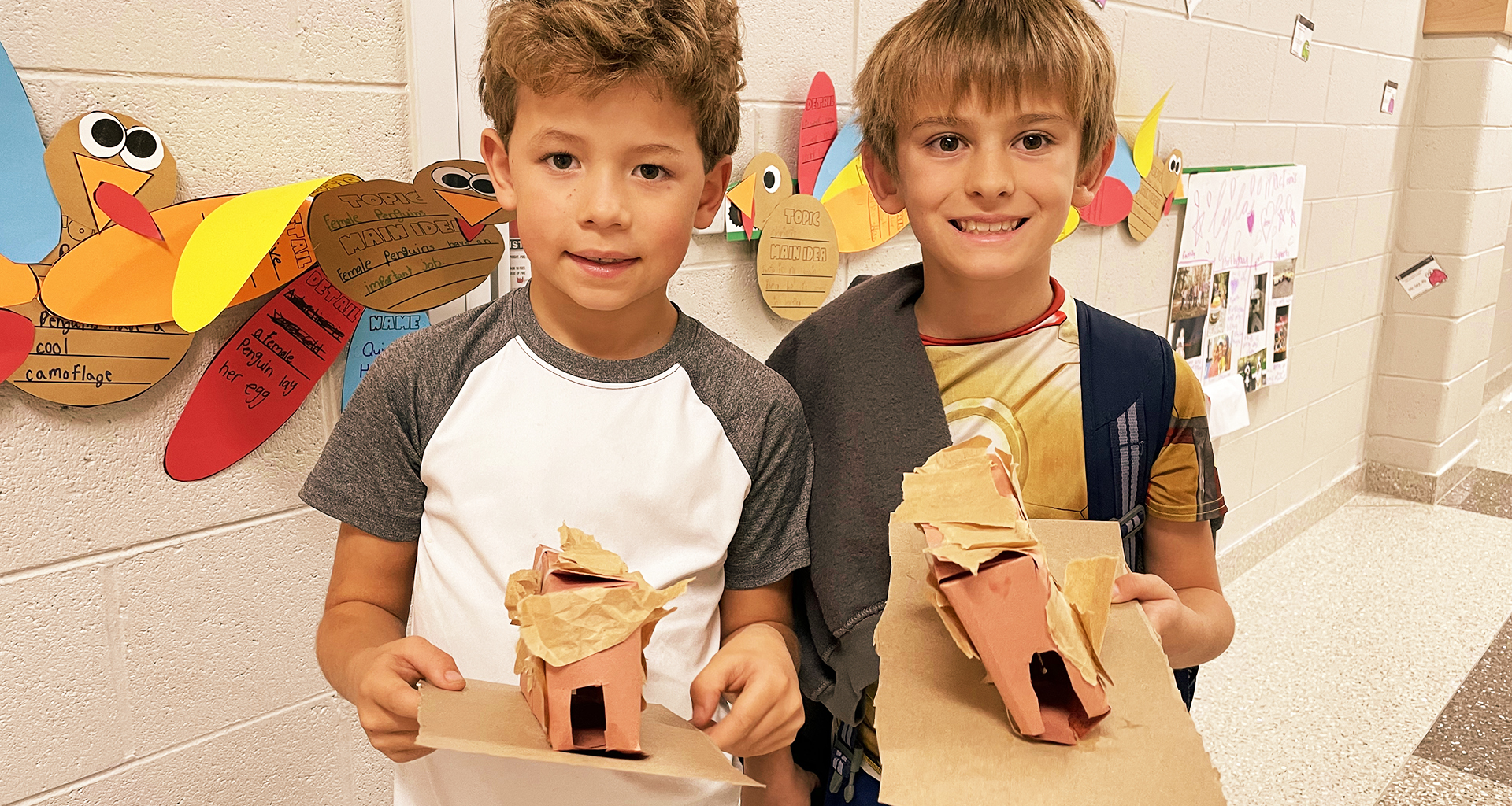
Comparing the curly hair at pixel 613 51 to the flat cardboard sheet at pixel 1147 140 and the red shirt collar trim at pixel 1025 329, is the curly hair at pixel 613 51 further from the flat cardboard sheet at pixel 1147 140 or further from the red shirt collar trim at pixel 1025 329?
the flat cardboard sheet at pixel 1147 140

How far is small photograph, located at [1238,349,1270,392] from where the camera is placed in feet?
8.66

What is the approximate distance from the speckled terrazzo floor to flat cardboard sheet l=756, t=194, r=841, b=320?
47.7 inches

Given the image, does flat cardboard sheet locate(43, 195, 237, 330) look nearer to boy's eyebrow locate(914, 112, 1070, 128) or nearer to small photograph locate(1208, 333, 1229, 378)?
boy's eyebrow locate(914, 112, 1070, 128)

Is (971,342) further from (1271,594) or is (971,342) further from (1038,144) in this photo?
(1271,594)

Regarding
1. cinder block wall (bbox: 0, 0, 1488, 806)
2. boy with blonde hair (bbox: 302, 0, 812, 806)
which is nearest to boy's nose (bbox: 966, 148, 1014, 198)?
boy with blonde hair (bbox: 302, 0, 812, 806)

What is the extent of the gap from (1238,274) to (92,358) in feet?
8.05

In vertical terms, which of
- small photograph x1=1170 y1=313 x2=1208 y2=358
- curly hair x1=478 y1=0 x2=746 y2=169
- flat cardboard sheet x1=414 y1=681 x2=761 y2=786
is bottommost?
small photograph x1=1170 y1=313 x2=1208 y2=358

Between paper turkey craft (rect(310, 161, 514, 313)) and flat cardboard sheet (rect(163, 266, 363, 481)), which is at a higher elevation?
paper turkey craft (rect(310, 161, 514, 313))

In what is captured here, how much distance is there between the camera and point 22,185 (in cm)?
86

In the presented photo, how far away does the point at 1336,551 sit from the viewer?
3.03m

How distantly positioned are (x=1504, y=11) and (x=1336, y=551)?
1.69 meters

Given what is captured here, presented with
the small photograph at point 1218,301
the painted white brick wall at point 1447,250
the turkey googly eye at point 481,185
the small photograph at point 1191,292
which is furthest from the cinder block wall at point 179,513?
the painted white brick wall at point 1447,250

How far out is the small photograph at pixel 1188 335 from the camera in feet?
7.93

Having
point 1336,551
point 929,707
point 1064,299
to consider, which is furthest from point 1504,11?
point 929,707
